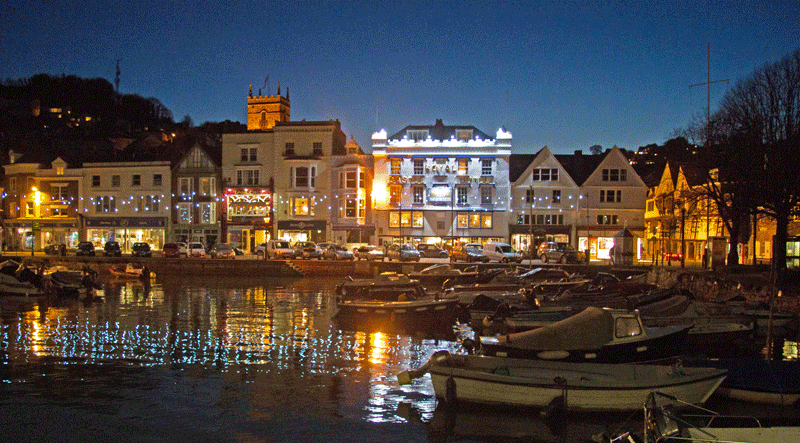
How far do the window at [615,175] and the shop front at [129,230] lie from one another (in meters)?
54.4

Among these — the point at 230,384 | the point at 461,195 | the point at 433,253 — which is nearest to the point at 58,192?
the point at 433,253

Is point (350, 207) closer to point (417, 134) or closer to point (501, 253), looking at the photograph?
point (417, 134)

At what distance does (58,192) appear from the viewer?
72.2 metres

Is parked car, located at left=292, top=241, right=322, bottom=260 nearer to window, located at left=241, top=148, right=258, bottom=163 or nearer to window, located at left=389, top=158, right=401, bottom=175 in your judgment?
window, located at left=389, top=158, right=401, bottom=175

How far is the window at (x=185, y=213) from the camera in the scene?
70250 mm

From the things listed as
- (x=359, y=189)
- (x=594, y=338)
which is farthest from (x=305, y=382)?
(x=359, y=189)

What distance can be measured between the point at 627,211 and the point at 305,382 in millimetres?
55541

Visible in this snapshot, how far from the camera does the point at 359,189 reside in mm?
66562

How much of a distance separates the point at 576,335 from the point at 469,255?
3494cm

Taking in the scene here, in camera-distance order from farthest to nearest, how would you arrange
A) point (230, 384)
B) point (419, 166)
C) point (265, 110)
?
1. point (265, 110)
2. point (419, 166)
3. point (230, 384)

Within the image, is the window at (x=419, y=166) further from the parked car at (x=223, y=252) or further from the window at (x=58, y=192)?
the window at (x=58, y=192)

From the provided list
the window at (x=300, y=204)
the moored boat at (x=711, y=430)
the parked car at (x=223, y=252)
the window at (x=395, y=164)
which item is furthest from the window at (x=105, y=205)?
the moored boat at (x=711, y=430)

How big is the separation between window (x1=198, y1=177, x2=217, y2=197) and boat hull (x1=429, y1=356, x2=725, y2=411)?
199 ft

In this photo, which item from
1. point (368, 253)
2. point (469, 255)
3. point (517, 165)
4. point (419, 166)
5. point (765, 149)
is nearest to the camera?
point (765, 149)
